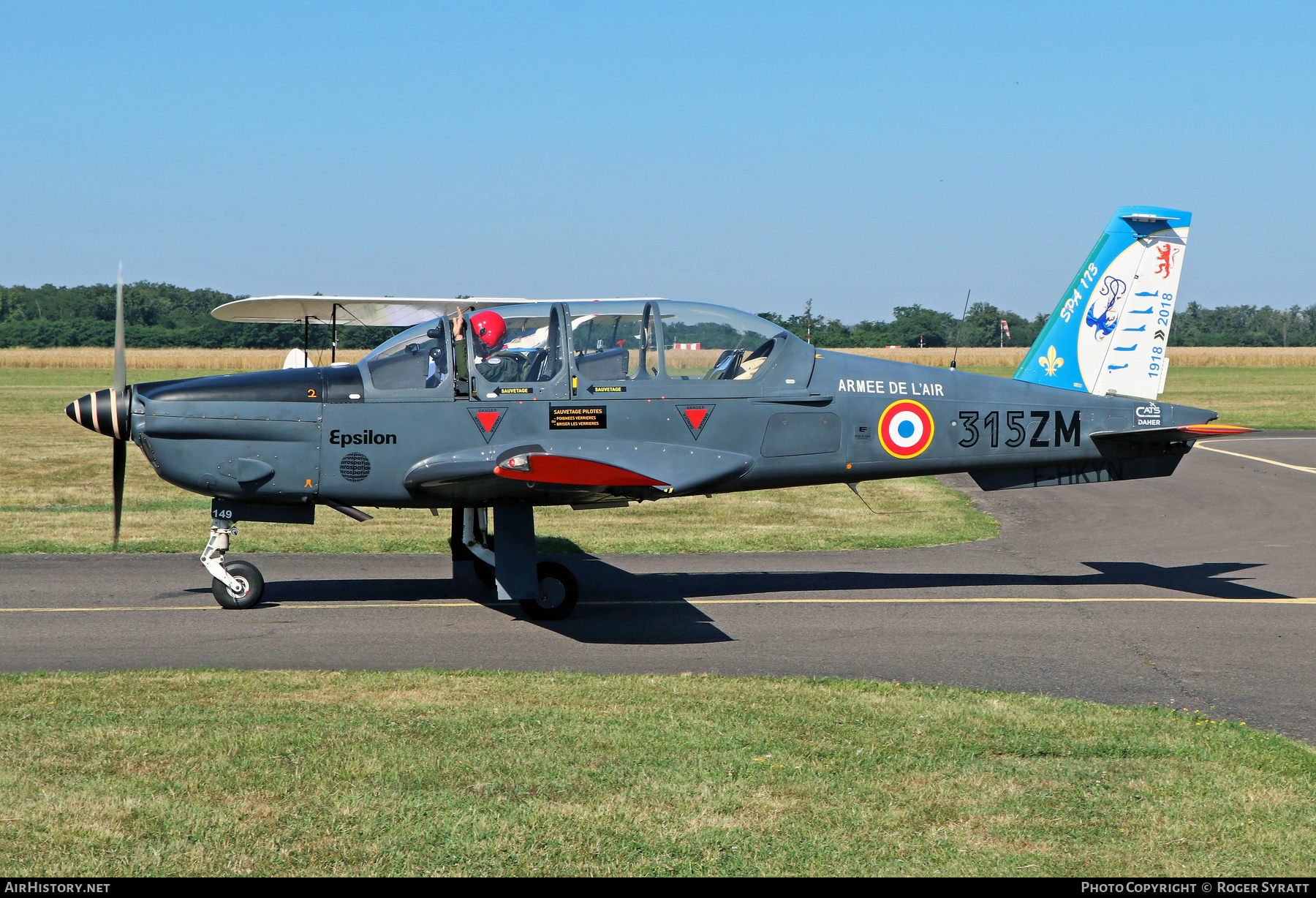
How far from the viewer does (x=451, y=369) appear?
9766 mm

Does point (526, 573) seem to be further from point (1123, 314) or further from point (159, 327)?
point (159, 327)

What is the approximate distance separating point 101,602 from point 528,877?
7.53 meters

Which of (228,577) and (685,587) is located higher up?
(228,577)

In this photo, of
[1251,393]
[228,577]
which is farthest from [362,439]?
[1251,393]

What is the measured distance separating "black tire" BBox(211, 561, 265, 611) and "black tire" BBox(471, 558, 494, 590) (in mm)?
2155

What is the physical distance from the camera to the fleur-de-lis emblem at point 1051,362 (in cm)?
1154

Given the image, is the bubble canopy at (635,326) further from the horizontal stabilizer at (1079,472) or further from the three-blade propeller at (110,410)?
the horizontal stabilizer at (1079,472)

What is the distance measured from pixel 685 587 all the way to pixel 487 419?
306cm

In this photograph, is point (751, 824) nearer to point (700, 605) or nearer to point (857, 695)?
point (857, 695)

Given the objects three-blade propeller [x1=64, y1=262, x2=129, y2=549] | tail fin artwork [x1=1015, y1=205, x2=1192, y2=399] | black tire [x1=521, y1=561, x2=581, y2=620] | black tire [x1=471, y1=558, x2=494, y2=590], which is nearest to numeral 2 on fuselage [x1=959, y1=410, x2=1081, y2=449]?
tail fin artwork [x1=1015, y1=205, x2=1192, y2=399]

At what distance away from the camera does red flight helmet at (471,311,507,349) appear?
977 cm

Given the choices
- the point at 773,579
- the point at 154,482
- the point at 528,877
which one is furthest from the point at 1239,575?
the point at 154,482

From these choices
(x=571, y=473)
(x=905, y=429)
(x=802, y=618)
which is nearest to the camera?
(x=571, y=473)

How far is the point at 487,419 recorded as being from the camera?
384 inches
